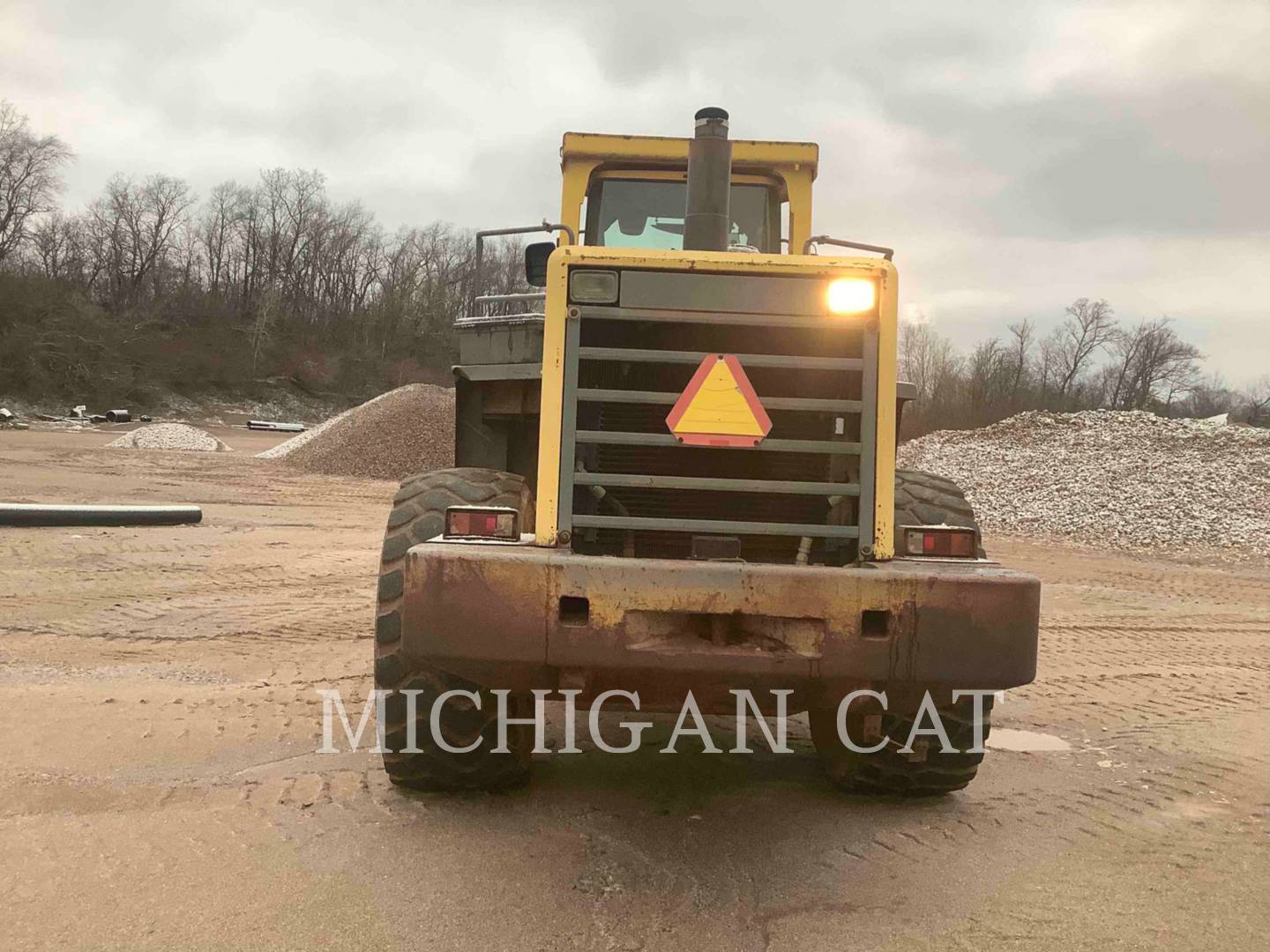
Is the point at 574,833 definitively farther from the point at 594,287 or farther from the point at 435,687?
the point at 594,287

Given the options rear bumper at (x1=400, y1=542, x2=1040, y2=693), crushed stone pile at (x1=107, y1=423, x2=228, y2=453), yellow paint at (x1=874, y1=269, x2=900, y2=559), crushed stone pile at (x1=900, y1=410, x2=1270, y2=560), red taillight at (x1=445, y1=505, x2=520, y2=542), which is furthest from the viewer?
crushed stone pile at (x1=107, y1=423, x2=228, y2=453)

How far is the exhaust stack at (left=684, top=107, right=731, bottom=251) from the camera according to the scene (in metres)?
3.76

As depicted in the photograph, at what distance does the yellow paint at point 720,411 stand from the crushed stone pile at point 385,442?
2015 centimetres

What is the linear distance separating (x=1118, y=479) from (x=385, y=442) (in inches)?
642

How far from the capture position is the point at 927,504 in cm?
398

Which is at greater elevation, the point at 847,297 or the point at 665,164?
the point at 665,164

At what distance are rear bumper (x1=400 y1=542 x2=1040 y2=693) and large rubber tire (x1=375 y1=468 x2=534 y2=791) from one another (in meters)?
0.43

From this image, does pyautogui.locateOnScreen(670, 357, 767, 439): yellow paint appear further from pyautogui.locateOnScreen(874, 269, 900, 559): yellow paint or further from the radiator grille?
pyautogui.locateOnScreen(874, 269, 900, 559): yellow paint

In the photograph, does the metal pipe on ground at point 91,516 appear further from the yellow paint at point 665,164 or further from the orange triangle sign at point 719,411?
the orange triangle sign at point 719,411

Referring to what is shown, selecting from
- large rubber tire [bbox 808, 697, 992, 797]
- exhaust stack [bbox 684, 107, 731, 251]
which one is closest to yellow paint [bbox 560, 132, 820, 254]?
exhaust stack [bbox 684, 107, 731, 251]

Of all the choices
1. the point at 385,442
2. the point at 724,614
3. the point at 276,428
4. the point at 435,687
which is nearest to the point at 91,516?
the point at 435,687

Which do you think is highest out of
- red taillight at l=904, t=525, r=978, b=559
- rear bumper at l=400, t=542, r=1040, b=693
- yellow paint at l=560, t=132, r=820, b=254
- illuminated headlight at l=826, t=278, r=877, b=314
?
yellow paint at l=560, t=132, r=820, b=254

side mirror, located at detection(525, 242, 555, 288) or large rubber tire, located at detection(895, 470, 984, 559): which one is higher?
side mirror, located at detection(525, 242, 555, 288)

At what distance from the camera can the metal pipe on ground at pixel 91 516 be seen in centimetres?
1095
